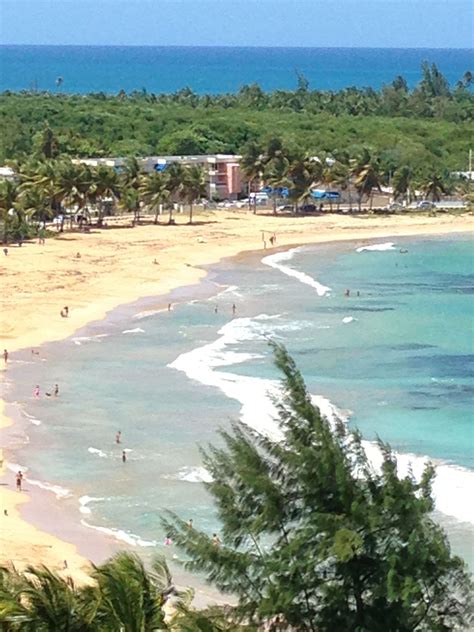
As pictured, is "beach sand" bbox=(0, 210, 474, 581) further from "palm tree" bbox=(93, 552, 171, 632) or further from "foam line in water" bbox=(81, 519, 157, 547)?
"palm tree" bbox=(93, 552, 171, 632)

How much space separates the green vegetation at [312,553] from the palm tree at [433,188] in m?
62.4

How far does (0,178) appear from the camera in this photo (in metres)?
58.3

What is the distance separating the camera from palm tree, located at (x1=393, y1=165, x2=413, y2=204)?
68188 mm

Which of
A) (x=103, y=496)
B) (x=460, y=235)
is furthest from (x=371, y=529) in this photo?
(x=460, y=235)

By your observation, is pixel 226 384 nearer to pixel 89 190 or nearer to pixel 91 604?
pixel 91 604

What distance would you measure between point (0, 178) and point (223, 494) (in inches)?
1962

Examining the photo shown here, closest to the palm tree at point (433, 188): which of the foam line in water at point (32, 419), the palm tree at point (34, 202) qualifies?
the palm tree at point (34, 202)

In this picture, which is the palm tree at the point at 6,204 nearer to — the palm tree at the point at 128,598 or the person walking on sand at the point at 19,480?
the person walking on sand at the point at 19,480

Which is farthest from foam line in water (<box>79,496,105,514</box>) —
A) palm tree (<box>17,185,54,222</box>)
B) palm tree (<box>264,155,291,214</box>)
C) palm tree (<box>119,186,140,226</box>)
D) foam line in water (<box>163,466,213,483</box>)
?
palm tree (<box>264,155,291,214</box>)

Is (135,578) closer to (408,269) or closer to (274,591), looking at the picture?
(274,591)

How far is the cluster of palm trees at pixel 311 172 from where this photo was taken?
66.0m

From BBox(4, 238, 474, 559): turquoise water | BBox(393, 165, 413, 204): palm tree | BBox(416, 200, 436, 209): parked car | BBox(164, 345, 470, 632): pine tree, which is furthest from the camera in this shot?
BBox(416, 200, 436, 209): parked car

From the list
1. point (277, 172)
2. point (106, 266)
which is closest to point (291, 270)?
point (106, 266)

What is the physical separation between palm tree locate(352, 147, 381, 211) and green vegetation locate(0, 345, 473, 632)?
191 feet
